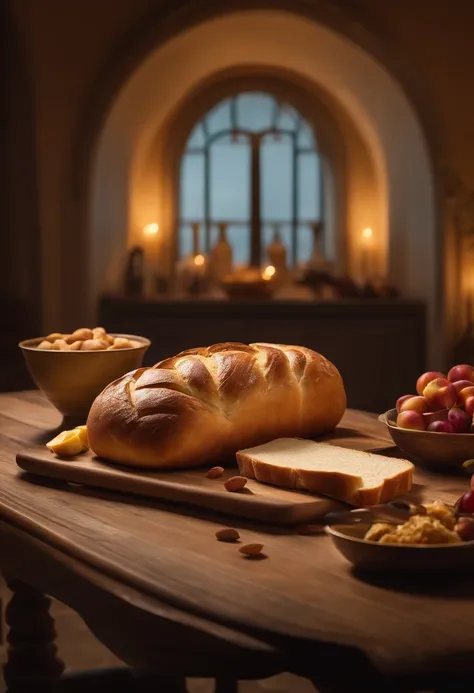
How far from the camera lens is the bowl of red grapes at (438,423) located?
1.63m

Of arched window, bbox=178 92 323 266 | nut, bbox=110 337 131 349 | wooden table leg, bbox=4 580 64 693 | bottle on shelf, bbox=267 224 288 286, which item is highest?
arched window, bbox=178 92 323 266

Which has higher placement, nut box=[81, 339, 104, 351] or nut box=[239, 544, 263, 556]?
nut box=[81, 339, 104, 351]

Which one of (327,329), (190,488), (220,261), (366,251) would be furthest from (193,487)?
(366,251)

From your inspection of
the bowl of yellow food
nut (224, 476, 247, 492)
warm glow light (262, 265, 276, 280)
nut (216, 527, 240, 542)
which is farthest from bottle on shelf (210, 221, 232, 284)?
the bowl of yellow food

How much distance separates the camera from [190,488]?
147 centimetres

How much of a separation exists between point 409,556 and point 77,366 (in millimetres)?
1097

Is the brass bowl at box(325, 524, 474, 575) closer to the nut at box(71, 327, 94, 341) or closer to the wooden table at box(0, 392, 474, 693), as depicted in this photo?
the wooden table at box(0, 392, 474, 693)

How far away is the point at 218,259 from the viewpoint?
617 centimetres

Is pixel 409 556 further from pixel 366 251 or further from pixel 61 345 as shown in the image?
pixel 366 251

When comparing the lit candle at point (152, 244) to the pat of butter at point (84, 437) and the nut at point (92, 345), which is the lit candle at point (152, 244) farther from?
the pat of butter at point (84, 437)

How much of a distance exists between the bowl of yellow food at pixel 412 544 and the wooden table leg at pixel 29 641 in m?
1.46

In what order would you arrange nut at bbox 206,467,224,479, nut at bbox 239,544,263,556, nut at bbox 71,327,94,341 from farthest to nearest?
nut at bbox 71,327,94,341, nut at bbox 206,467,224,479, nut at bbox 239,544,263,556

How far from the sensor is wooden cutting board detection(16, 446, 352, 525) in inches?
54.3

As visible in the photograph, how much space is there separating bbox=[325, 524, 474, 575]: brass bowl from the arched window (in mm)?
5424
